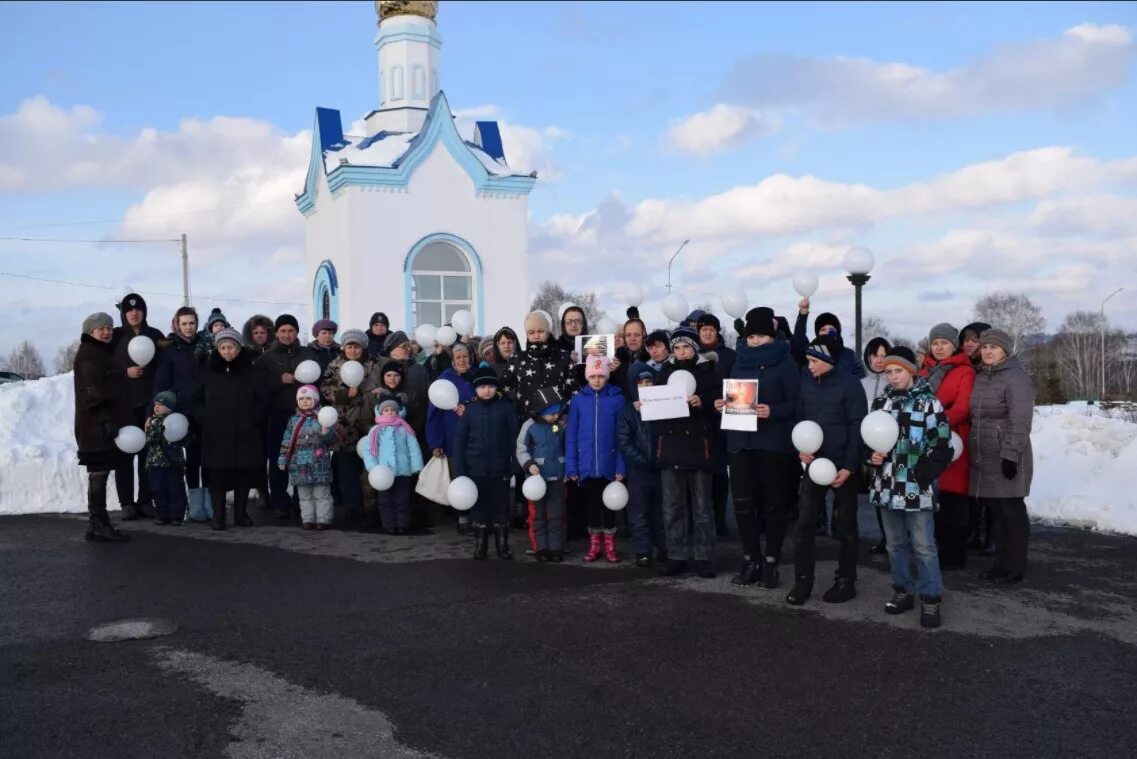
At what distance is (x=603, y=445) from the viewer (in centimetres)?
808

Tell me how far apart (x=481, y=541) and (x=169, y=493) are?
12.3ft

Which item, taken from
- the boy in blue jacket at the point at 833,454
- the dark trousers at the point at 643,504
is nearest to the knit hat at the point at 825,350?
the boy in blue jacket at the point at 833,454

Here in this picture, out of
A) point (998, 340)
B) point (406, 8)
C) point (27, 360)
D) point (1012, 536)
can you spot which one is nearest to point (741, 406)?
point (998, 340)

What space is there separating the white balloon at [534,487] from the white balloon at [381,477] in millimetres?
1768

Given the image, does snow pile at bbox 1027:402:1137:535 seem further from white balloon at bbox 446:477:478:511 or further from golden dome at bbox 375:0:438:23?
golden dome at bbox 375:0:438:23

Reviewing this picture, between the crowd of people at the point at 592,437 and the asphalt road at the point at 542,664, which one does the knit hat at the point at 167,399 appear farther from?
the asphalt road at the point at 542,664

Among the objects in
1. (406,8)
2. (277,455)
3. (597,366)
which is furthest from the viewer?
(406,8)

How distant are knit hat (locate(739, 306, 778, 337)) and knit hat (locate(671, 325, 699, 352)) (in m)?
0.63

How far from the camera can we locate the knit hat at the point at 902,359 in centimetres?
638

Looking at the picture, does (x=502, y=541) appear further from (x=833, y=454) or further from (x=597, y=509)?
(x=833, y=454)

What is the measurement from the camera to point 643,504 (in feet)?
26.1

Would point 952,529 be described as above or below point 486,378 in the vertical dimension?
below

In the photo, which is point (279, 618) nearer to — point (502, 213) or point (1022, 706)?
point (1022, 706)

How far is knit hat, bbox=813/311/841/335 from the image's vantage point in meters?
9.03
